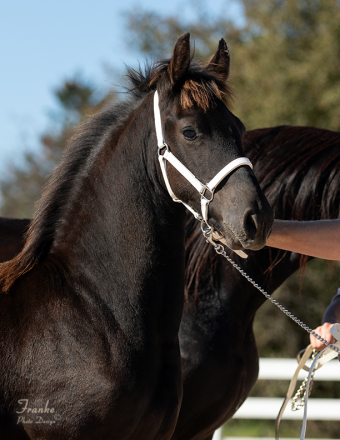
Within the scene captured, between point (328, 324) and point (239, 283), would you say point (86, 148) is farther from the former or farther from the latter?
point (328, 324)

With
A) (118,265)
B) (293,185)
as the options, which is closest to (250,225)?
(118,265)

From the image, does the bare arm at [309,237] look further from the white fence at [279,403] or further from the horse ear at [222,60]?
the white fence at [279,403]

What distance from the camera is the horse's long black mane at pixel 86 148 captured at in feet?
7.61

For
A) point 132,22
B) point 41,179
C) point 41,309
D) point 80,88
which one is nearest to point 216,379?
point 41,309

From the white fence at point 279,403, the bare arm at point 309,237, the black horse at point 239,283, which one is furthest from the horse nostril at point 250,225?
the white fence at point 279,403

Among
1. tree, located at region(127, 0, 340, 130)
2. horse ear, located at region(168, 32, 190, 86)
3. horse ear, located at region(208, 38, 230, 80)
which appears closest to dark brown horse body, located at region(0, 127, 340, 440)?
horse ear, located at region(208, 38, 230, 80)

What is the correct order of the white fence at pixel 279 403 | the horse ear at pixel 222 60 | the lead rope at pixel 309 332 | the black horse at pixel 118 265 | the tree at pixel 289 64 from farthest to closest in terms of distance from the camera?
1. the tree at pixel 289 64
2. the white fence at pixel 279 403
3. the horse ear at pixel 222 60
4. the lead rope at pixel 309 332
5. the black horse at pixel 118 265

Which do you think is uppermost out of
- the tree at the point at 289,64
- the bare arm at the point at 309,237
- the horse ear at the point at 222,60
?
the tree at the point at 289,64

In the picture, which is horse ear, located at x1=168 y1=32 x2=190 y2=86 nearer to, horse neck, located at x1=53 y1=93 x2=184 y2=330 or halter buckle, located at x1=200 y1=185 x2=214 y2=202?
horse neck, located at x1=53 y1=93 x2=184 y2=330

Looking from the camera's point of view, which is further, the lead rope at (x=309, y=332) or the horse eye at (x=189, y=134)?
the lead rope at (x=309, y=332)

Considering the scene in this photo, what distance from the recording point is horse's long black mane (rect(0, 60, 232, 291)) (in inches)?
91.4

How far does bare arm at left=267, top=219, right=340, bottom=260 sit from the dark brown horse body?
76 cm

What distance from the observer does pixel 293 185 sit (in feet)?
11.2

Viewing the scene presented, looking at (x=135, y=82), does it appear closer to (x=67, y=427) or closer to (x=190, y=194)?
(x=190, y=194)
